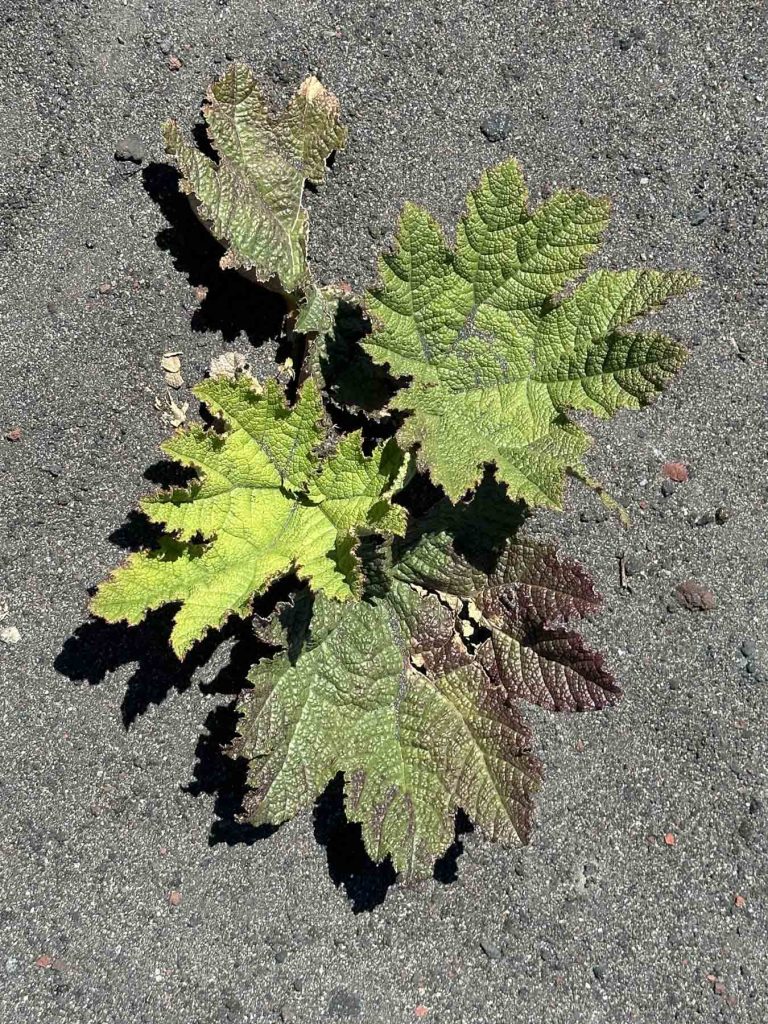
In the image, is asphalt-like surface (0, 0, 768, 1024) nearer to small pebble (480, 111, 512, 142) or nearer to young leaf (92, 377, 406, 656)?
small pebble (480, 111, 512, 142)

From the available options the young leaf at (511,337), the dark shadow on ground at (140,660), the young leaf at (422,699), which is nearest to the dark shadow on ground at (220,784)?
the dark shadow on ground at (140,660)

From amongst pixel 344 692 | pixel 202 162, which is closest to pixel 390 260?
pixel 202 162

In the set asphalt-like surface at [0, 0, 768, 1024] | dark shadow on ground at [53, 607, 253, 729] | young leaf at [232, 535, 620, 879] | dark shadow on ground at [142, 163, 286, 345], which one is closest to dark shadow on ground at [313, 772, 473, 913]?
asphalt-like surface at [0, 0, 768, 1024]

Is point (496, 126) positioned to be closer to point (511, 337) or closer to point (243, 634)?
point (511, 337)

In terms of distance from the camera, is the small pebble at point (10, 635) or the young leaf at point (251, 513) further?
the small pebble at point (10, 635)

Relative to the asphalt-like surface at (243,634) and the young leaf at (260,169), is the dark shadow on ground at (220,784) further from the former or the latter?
the young leaf at (260,169)

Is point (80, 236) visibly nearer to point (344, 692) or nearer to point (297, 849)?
point (344, 692)

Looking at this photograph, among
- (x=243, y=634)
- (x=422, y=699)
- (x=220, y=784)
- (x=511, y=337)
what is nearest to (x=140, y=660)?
(x=243, y=634)
